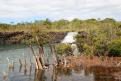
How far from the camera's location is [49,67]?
59719 mm

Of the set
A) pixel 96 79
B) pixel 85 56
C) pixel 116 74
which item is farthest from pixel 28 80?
pixel 85 56

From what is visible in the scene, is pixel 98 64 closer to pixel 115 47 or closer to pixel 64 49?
pixel 115 47

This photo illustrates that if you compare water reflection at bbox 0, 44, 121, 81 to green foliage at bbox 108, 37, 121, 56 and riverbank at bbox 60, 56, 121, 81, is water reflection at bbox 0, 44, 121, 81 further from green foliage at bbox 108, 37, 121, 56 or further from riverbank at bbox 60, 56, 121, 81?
green foliage at bbox 108, 37, 121, 56

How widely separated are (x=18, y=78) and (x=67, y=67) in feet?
37.9

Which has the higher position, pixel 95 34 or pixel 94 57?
pixel 95 34

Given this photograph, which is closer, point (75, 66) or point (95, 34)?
point (75, 66)

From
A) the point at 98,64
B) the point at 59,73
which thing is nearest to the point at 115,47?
the point at 98,64

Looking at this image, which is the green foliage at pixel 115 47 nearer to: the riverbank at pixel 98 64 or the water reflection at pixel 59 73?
the riverbank at pixel 98 64

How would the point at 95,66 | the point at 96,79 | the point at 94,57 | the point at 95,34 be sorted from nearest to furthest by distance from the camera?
the point at 96,79
the point at 95,66
the point at 94,57
the point at 95,34

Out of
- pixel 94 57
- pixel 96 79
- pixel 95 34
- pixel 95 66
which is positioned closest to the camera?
pixel 96 79

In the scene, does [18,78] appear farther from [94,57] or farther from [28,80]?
[94,57]

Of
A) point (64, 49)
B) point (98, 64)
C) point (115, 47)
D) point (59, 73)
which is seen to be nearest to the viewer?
point (59, 73)

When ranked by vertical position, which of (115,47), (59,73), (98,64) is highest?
(115,47)

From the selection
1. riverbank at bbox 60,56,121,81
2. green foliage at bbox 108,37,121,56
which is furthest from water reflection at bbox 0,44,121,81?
green foliage at bbox 108,37,121,56
